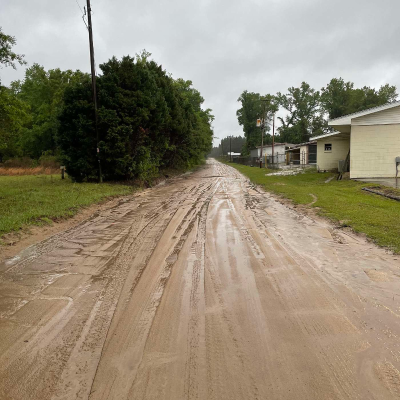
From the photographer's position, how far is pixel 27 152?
46.1m

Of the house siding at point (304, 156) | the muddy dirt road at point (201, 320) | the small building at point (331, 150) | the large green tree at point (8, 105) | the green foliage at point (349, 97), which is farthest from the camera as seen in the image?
the green foliage at point (349, 97)

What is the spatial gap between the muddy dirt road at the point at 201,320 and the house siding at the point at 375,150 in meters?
15.2

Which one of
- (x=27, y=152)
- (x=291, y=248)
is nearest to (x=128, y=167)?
(x=291, y=248)

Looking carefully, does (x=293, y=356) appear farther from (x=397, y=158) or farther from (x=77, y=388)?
(x=397, y=158)

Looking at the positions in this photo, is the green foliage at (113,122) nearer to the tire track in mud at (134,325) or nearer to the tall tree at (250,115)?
the tire track in mud at (134,325)

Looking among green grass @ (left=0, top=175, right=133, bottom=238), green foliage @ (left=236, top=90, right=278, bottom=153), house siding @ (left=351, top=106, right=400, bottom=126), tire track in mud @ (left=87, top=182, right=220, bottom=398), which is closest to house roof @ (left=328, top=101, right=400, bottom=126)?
house siding @ (left=351, top=106, right=400, bottom=126)

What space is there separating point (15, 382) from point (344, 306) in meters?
3.24

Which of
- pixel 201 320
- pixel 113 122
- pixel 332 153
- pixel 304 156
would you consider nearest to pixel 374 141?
pixel 332 153

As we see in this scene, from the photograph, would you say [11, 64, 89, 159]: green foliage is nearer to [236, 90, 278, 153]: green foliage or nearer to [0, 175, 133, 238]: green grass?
[0, 175, 133, 238]: green grass

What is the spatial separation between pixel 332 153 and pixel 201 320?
26883 millimetres

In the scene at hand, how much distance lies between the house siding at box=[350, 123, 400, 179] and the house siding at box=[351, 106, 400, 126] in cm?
23

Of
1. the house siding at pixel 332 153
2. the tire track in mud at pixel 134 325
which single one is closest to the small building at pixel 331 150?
the house siding at pixel 332 153

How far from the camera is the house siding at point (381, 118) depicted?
1877 centimetres

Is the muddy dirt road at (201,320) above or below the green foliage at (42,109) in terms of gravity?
below
